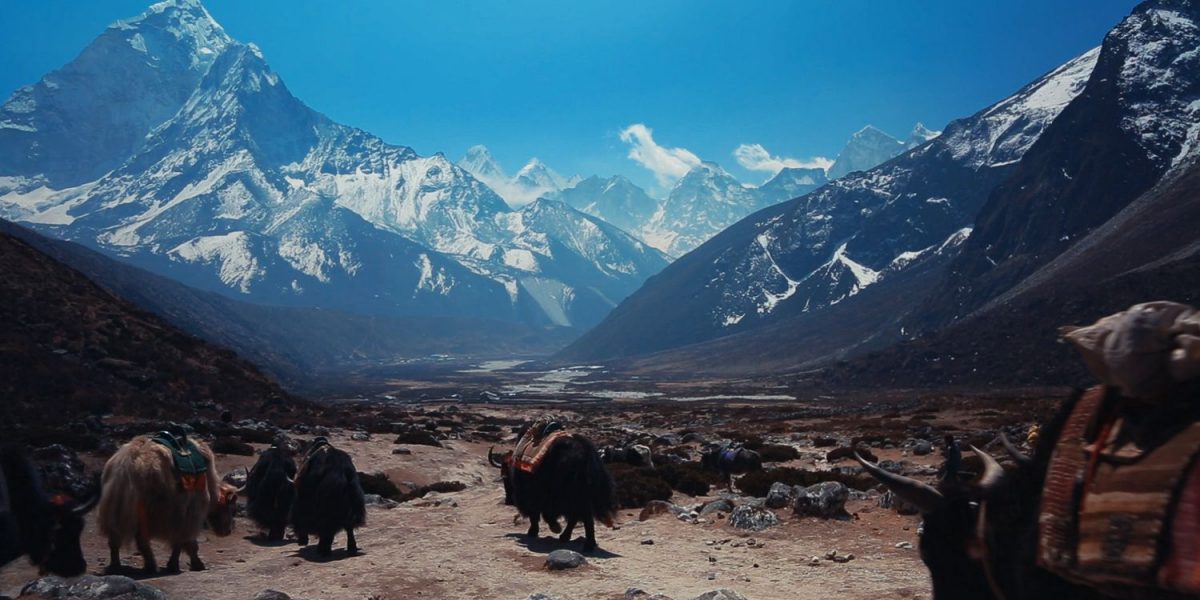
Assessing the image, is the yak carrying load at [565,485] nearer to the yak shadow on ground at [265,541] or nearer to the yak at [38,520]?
the yak shadow on ground at [265,541]

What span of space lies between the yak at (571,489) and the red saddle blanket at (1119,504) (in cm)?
827

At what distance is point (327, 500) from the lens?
34.1 feet

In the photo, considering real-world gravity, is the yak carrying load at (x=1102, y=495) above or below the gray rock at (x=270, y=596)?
above

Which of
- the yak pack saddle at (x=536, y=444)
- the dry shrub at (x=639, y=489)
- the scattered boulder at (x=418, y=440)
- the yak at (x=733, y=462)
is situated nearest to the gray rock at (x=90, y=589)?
the yak pack saddle at (x=536, y=444)

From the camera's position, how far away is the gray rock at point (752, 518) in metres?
11.6

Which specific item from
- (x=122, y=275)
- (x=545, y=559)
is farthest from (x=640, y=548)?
(x=122, y=275)

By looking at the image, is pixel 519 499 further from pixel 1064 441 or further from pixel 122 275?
pixel 122 275

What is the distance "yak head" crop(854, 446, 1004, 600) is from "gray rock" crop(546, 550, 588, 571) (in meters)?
6.61

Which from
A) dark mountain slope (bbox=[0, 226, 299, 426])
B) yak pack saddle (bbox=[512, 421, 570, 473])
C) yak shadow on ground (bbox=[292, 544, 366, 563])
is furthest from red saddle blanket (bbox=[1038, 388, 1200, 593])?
dark mountain slope (bbox=[0, 226, 299, 426])

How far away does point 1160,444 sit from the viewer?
8.49 feet

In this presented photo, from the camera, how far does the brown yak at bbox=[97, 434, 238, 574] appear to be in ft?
28.2

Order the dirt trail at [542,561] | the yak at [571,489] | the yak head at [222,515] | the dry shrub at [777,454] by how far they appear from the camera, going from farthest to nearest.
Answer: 1. the dry shrub at [777,454]
2. the yak head at [222,515]
3. the yak at [571,489]
4. the dirt trail at [542,561]

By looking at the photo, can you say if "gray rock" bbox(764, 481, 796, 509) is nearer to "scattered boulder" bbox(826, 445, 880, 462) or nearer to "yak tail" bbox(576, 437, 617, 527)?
"yak tail" bbox(576, 437, 617, 527)

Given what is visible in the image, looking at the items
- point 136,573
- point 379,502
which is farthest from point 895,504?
point 136,573
